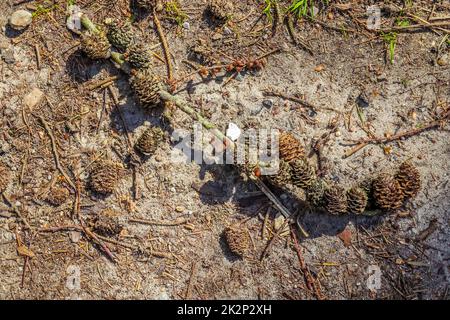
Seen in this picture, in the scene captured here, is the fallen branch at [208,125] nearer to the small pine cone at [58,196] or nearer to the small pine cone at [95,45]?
the small pine cone at [95,45]

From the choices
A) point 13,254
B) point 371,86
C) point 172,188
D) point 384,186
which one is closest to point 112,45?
point 172,188

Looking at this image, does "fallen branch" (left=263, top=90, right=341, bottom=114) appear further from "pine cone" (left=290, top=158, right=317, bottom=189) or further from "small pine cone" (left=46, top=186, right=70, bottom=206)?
"small pine cone" (left=46, top=186, right=70, bottom=206)

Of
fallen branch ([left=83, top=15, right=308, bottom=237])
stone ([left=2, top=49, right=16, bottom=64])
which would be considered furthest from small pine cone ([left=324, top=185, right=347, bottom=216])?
stone ([left=2, top=49, right=16, bottom=64])

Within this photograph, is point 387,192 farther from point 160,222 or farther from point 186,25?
point 186,25

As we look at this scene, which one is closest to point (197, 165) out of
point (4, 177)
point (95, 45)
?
point (95, 45)

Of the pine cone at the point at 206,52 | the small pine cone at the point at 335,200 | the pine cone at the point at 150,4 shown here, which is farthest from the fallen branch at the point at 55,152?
the small pine cone at the point at 335,200
